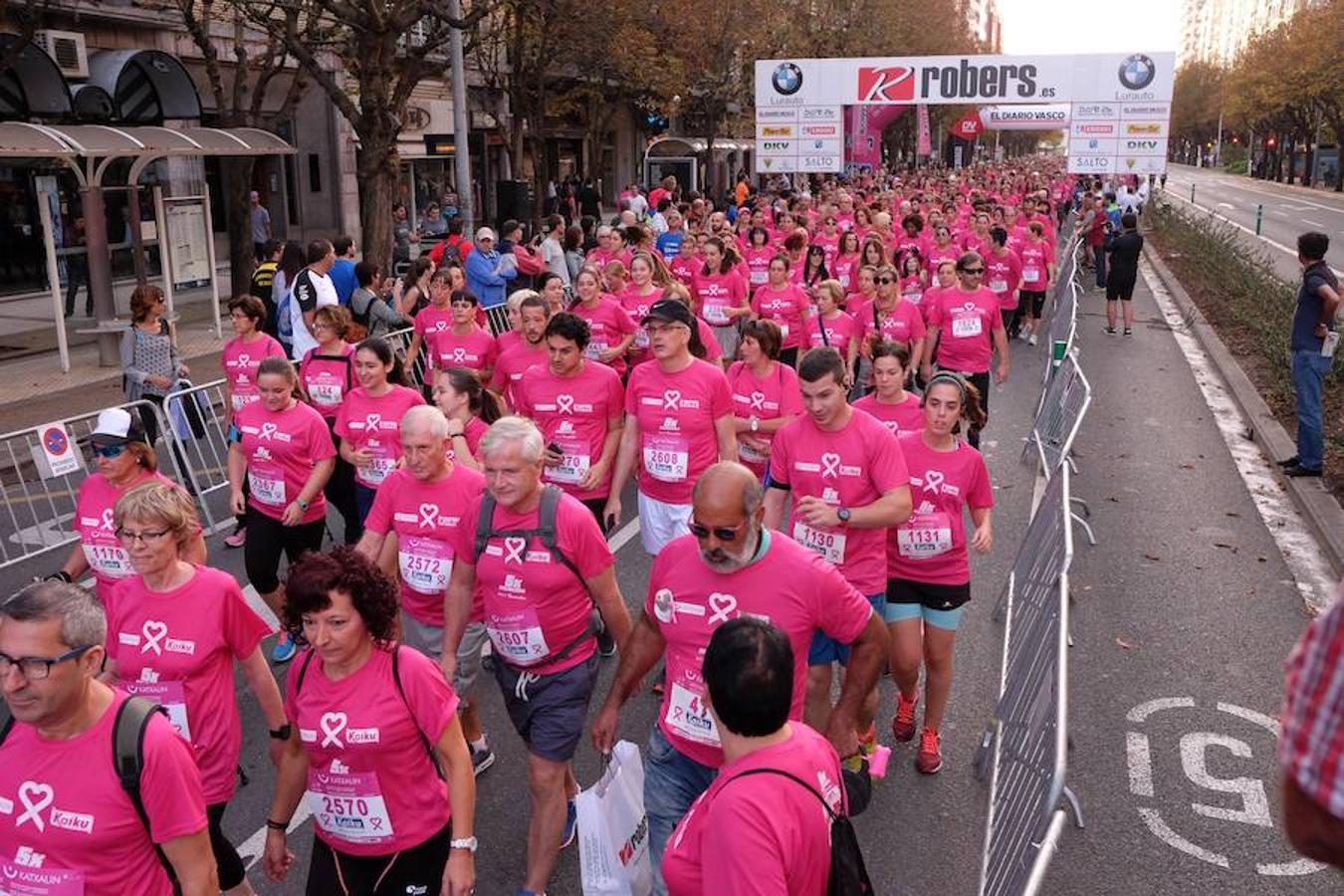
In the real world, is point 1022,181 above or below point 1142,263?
above

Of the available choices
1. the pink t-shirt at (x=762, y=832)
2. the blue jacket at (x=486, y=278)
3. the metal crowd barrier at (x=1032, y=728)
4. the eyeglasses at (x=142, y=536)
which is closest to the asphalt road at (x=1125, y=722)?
the metal crowd barrier at (x=1032, y=728)

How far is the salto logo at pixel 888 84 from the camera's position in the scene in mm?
25047

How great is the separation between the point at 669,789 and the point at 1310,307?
845 centimetres

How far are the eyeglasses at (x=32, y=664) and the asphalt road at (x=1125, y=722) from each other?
2.11 metres

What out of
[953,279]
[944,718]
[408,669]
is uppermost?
[953,279]

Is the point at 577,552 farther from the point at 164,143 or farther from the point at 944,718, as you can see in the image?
the point at 164,143

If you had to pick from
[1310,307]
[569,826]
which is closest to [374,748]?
[569,826]

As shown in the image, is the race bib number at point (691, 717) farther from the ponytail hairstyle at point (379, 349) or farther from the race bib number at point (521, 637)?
the ponytail hairstyle at point (379, 349)

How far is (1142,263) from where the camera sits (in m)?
32.0

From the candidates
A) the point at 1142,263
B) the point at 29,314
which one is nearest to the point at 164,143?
the point at 29,314

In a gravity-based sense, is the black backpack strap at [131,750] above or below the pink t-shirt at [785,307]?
below

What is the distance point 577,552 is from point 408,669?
39.7 inches

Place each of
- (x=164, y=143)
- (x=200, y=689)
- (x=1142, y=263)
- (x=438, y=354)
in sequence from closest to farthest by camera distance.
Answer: (x=200, y=689) → (x=438, y=354) → (x=164, y=143) → (x=1142, y=263)

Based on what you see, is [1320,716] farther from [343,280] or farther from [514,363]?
[343,280]
